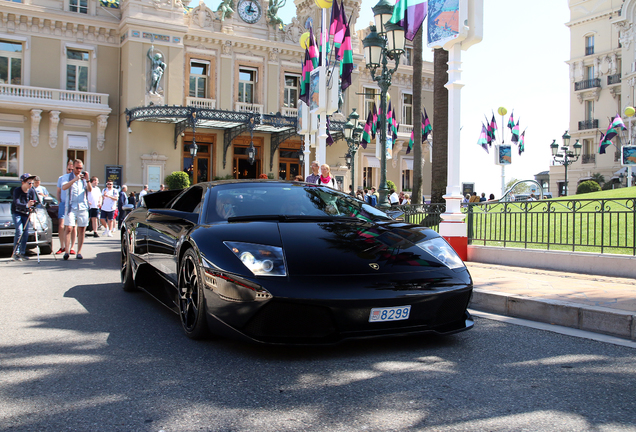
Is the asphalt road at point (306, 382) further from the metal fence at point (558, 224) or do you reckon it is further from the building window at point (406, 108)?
the building window at point (406, 108)

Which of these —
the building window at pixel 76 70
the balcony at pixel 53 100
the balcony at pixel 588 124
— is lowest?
the balcony at pixel 53 100

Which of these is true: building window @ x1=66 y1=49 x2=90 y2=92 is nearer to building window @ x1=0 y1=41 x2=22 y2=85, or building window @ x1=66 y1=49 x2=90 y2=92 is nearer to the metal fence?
building window @ x1=0 y1=41 x2=22 y2=85

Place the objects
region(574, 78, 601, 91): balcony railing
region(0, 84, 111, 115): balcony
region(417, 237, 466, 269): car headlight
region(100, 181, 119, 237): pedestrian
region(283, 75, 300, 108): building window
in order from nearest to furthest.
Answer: region(417, 237, 466, 269): car headlight < region(100, 181, 119, 237): pedestrian < region(0, 84, 111, 115): balcony < region(283, 75, 300, 108): building window < region(574, 78, 601, 91): balcony railing

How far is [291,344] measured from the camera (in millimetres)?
3500

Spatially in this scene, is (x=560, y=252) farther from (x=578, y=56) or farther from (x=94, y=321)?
(x=578, y=56)

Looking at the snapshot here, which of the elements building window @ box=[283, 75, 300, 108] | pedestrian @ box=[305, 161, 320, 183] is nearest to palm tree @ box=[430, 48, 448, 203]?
pedestrian @ box=[305, 161, 320, 183]

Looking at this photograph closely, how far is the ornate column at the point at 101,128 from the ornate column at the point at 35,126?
9.06 feet

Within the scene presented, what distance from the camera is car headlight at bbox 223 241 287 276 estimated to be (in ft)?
11.8

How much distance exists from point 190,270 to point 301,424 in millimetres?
2057

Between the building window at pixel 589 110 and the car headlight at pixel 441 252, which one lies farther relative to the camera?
the building window at pixel 589 110

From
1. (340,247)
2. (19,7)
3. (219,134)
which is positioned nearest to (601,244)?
(340,247)

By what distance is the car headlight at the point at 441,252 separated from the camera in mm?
4137

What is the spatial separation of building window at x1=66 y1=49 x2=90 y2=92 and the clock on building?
29.6ft

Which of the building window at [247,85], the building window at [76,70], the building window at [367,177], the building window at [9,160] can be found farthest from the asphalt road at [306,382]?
the building window at [367,177]
